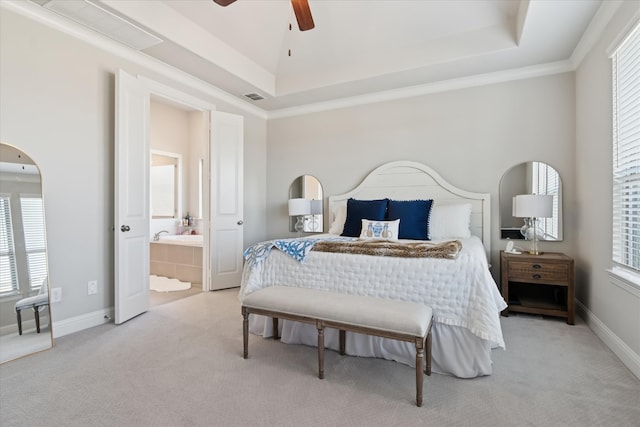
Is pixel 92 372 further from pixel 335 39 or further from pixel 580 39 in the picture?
pixel 580 39

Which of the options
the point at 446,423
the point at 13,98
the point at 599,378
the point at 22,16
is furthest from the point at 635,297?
the point at 22,16

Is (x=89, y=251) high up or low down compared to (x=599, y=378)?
up

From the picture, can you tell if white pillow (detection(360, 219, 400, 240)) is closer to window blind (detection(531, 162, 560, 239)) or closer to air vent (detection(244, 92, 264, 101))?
window blind (detection(531, 162, 560, 239))

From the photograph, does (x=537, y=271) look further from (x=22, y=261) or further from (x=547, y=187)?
(x=22, y=261)

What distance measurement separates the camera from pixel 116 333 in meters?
2.72

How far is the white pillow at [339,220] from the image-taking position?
13.4ft

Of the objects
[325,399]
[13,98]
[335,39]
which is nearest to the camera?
[325,399]

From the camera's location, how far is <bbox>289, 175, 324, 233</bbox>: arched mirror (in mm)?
4673

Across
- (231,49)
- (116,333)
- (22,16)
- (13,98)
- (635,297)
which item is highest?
(231,49)

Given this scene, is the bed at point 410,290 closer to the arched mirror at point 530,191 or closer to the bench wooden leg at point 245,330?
the bench wooden leg at point 245,330

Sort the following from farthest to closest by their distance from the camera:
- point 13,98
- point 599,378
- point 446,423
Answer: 1. point 13,98
2. point 599,378
3. point 446,423

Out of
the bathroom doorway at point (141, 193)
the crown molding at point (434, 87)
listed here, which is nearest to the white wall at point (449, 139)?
the crown molding at point (434, 87)

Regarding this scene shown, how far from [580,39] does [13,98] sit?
15.7 ft

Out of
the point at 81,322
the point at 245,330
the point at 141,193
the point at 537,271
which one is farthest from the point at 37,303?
the point at 537,271
